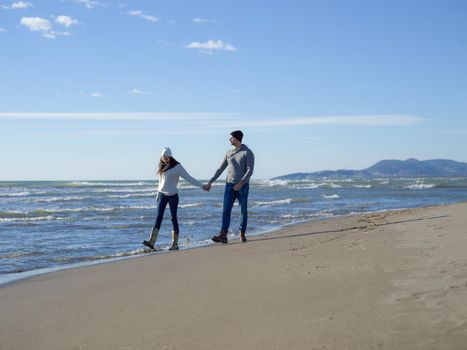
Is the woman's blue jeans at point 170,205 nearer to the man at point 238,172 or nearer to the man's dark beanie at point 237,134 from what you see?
the man at point 238,172

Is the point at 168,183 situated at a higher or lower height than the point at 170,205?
higher

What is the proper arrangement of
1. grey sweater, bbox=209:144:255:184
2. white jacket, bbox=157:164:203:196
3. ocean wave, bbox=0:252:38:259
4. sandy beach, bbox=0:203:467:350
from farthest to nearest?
white jacket, bbox=157:164:203:196 < grey sweater, bbox=209:144:255:184 < ocean wave, bbox=0:252:38:259 < sandy beach, bbox=0:203:467:350

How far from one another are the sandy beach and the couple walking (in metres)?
2.50

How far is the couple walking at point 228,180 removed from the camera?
8359 millimetres

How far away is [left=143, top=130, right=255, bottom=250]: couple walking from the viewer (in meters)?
8.36

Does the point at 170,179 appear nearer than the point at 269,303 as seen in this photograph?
No

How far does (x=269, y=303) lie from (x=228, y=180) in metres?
4.96

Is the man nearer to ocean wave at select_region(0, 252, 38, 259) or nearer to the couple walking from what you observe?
the couple walking

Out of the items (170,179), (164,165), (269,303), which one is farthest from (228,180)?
(269,303)

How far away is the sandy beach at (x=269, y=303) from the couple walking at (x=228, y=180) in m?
2.50

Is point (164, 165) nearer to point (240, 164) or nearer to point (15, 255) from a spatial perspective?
point (240, 164)

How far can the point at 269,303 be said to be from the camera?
3594 mm

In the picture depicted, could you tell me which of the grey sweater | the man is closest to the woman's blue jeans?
the man

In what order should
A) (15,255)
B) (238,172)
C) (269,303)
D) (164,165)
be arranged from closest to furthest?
(269,303) → (15,255) → (238,172) → (164,165)
